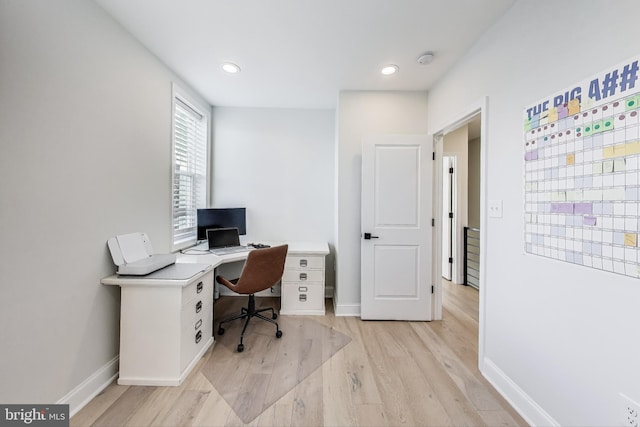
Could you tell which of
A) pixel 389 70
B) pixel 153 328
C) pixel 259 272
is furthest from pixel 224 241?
pixel 389 70

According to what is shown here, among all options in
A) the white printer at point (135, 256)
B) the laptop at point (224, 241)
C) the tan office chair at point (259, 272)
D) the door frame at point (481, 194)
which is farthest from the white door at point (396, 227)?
the white printer at point (135, 256)

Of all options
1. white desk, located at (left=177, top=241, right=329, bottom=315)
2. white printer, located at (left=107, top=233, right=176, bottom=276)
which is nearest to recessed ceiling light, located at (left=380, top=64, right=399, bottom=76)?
white desk, located at (left=177, top=241, right=329, bottom=315)

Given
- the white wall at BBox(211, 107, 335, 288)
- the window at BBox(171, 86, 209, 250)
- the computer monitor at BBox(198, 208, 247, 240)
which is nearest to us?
the window at BBox(171, 86, 209, 250)

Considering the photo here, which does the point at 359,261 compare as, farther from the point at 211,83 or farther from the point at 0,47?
the point at 0,47

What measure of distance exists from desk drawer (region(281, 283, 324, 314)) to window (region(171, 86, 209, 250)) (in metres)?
1.25

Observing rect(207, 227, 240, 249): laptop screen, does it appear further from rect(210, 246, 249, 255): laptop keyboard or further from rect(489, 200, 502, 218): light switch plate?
rect(489, 200, 502, 218): light switch plate

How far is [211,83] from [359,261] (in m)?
2.52

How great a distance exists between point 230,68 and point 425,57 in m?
1.76

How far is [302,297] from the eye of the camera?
2898 mm

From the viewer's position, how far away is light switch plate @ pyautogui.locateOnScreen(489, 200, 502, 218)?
173cm

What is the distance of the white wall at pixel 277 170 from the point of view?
135 inches

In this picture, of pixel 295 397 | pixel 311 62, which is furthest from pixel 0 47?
pixel 295 397

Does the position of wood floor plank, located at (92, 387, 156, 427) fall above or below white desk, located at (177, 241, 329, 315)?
below

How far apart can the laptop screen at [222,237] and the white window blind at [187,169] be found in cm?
26
